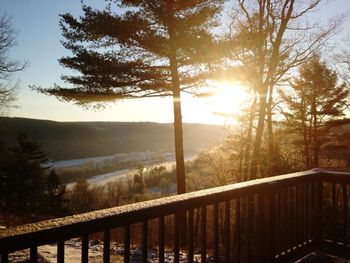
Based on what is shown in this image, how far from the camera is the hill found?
113 meters

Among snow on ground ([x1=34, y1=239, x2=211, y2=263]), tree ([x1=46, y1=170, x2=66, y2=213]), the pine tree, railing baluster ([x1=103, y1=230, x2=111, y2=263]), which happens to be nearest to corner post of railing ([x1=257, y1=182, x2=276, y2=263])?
railing baluster ([x1=103, y1=230, x2=111, y2=263])

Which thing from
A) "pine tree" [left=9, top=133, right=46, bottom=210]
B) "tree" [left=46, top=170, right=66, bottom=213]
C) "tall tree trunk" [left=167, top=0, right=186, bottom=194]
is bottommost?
"tree" [left=46, top=170, right=66, bottom=213]

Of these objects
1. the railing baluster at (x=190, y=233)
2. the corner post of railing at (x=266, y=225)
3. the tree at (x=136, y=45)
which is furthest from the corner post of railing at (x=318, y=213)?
the tree at (x=136, y=45)

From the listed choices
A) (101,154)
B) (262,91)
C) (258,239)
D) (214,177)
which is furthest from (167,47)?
(101,154)

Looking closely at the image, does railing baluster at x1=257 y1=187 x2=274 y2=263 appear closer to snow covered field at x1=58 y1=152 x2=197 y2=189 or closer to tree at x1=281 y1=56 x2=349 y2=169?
tree at x1=281 y1=56 x2=349 y2=169

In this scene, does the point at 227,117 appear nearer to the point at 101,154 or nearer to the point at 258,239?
the point at 258,239

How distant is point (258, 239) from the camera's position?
3.77 meters

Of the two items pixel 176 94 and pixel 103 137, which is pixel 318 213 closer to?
pixel 176 94

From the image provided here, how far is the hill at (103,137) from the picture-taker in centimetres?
11256

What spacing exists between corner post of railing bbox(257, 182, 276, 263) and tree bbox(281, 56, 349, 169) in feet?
76.2

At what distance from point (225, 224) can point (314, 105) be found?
2666 cm

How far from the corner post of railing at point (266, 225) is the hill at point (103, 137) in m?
94.4

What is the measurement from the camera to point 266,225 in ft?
12.4

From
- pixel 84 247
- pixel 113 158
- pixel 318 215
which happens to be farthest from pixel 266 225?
pixel 113 158
